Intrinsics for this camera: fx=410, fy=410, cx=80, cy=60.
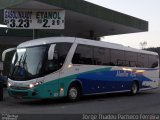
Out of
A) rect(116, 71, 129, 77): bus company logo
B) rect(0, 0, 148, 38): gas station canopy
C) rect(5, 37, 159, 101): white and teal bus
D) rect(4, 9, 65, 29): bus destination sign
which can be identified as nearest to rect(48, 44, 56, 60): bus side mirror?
rect(5, 37, 159, 101): white and teal bus

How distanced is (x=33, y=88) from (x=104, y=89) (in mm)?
5352

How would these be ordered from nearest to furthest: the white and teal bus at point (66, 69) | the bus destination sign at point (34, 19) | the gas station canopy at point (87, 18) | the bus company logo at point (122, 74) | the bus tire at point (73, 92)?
the white and teal bus at point (66, 69), the bus tire at point (73, 92), the bus company logo at point (122, 74), the gas station canopy at point (87, 18), the bus destination sign at point (34, 19)

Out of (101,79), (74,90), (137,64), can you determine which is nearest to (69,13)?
(137,64)

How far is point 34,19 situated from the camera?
2708 cm

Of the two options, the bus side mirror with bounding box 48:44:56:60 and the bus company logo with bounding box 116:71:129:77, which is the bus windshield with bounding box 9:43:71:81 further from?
the bus company logo with bounding box 116:71:129:77

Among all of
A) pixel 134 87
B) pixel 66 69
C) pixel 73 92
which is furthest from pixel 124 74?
pixel 66 69

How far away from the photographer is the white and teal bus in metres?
17.5

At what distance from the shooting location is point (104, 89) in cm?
2147

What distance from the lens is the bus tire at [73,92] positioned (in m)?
18.7

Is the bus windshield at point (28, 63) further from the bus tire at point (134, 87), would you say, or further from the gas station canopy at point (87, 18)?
the bus tire at point (134, 87)

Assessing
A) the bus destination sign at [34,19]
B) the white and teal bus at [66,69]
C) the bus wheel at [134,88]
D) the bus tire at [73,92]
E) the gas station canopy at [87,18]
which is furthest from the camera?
the bus destination sign at [34,19]

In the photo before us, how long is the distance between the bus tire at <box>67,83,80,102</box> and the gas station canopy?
7.45 metres

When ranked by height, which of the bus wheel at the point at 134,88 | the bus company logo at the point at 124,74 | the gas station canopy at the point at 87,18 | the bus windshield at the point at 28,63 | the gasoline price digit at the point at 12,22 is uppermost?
the gas station canopy at the point at 87,18

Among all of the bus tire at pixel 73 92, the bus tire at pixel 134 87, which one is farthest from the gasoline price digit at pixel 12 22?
the bus tire at pixel 73 92
